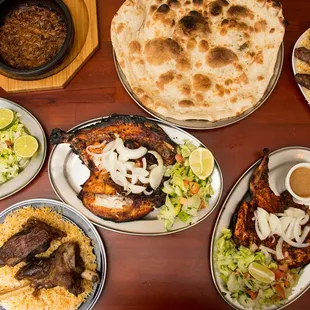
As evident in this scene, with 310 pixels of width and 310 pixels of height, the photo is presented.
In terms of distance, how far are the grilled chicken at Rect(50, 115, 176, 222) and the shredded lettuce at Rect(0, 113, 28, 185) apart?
1.17 feet

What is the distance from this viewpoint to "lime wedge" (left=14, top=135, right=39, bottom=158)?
2908 millimetres

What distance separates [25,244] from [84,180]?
61 cm

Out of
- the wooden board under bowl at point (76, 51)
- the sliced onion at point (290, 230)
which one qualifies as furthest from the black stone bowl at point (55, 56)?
the sliced onion at point (290, 230)

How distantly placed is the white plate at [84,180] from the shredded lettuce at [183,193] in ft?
0.14

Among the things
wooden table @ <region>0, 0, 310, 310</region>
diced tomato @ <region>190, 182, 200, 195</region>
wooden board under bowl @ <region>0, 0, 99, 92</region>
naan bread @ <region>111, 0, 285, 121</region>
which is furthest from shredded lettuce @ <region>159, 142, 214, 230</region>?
wooden board under bowl @ <region>0, 0, 99, 92</region>

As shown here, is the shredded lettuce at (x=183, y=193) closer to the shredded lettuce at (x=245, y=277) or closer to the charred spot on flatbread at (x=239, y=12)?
the shredded lettuce at (x=245, y=277)

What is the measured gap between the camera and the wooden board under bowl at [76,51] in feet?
10.1

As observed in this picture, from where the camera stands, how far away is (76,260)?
282cm

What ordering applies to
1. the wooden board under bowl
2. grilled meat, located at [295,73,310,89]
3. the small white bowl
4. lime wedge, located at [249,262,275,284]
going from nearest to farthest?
lime wedge, located at [249,262,275,284] → the small white bowl → grilled meat, located at [295,73,310,89] → the wooden board under bowl

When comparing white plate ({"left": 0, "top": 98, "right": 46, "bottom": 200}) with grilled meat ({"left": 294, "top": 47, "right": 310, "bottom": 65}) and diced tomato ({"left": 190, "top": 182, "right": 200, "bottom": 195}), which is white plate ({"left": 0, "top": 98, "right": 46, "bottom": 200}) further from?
grilled meat ({"left": 294, "top": 47, "right": 310, "bottom": 65})

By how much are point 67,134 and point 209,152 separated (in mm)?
1015

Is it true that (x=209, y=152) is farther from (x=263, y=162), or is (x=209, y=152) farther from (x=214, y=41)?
(x=214, y=41)

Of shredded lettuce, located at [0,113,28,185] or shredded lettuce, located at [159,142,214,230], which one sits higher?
shredded lettuce, located at [0,113,28,185]

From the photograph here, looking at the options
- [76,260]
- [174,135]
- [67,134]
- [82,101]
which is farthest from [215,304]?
[82,101]
